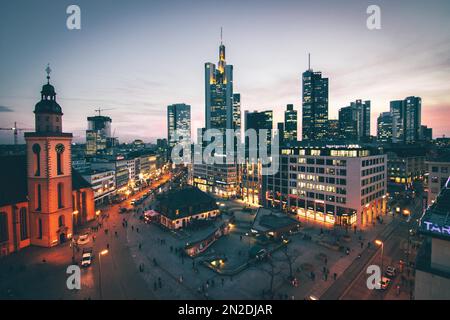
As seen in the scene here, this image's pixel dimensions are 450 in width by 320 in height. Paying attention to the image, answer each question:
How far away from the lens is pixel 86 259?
45.9 m

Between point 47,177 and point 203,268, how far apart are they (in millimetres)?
41001

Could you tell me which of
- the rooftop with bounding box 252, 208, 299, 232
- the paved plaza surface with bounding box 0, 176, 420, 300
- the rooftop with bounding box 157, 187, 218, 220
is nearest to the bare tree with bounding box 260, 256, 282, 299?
the paved plaza surface with bounding box 0, 176, 420, 300

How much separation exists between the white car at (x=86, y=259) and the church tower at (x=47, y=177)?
544 inches

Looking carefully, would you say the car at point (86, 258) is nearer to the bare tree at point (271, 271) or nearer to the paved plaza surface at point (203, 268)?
the paved plaza surface at point (203, 268)

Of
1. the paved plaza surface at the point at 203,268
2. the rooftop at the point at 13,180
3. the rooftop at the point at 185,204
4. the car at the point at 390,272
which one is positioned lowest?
the paved plaza surface at the point at 203,268

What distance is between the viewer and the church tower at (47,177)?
54156 mm

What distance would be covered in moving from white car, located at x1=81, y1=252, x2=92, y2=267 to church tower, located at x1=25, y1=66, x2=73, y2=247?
544 inches

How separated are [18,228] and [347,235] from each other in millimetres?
75723

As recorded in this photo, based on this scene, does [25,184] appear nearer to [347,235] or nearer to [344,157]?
[347,235]

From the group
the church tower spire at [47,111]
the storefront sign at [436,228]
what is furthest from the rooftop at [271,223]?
the church tower spire at [47,111]

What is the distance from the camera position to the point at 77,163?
359ft

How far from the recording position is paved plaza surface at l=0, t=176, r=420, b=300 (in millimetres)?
36250

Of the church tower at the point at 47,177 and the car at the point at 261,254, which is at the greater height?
the church tower at the point at 47,177
